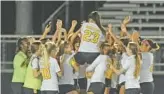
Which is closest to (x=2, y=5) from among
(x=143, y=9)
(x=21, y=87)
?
(x=143, y=9)

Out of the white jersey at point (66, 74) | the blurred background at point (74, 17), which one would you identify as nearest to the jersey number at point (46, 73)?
the white jersey at point (66, 74)

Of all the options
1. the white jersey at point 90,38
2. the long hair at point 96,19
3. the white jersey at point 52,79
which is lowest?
the white jersey at point 52,79

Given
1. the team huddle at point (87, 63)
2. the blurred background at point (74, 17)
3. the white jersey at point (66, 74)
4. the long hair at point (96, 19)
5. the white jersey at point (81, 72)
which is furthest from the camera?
the blurred background at point (74, 17)

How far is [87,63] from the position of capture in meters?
10.3

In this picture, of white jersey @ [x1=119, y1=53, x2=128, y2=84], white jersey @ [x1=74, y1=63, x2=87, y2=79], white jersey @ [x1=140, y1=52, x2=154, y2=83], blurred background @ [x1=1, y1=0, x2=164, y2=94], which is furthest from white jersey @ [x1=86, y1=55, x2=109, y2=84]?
blurred background @ [x1=1, y1=0, x2=164, y2=94]

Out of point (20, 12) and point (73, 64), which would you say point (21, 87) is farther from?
point (20, 12)

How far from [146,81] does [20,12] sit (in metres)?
7.30

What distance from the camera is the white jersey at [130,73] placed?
9.52 metres

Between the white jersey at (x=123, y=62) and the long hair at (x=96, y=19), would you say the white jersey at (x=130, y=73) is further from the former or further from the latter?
the long hair at (x=96, y=19)

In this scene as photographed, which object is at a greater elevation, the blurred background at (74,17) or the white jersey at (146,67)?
the blurred background at (74,17)

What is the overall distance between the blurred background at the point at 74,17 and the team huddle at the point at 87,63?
99.8 inches

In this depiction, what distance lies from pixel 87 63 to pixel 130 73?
0.97 m

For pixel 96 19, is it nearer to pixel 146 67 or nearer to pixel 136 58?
pixel 136 58

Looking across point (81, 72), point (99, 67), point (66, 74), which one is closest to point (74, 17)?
point (81, 72)
